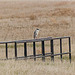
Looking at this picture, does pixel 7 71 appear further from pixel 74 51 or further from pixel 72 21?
pixel 72 21

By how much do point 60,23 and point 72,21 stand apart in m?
1.30

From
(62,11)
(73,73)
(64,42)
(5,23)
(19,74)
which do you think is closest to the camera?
(19,74)

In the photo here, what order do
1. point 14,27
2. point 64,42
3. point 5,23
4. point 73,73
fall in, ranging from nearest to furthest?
point 73,73 → point 64,42 → point 14,27 → point 5,23

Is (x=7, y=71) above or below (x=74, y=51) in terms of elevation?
above

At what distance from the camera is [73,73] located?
10531mm

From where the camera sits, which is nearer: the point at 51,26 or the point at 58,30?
the point at 58,30

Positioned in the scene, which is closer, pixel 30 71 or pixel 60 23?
pixel 30 71

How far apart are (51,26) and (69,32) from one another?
4.14 metres

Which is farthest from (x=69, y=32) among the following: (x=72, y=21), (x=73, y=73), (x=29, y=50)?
(x=73, y=73)

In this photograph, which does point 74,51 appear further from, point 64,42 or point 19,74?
point 19,74

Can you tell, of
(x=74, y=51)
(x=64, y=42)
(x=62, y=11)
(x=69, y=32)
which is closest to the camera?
(x=74, y=51)

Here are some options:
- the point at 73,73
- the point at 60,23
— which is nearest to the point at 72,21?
the point at 60,23

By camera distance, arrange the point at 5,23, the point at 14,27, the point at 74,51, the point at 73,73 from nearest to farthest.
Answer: the point at 73,73, the point at 74,51, the point at 14,27, the point at 5,23

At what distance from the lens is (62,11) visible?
151 feet
